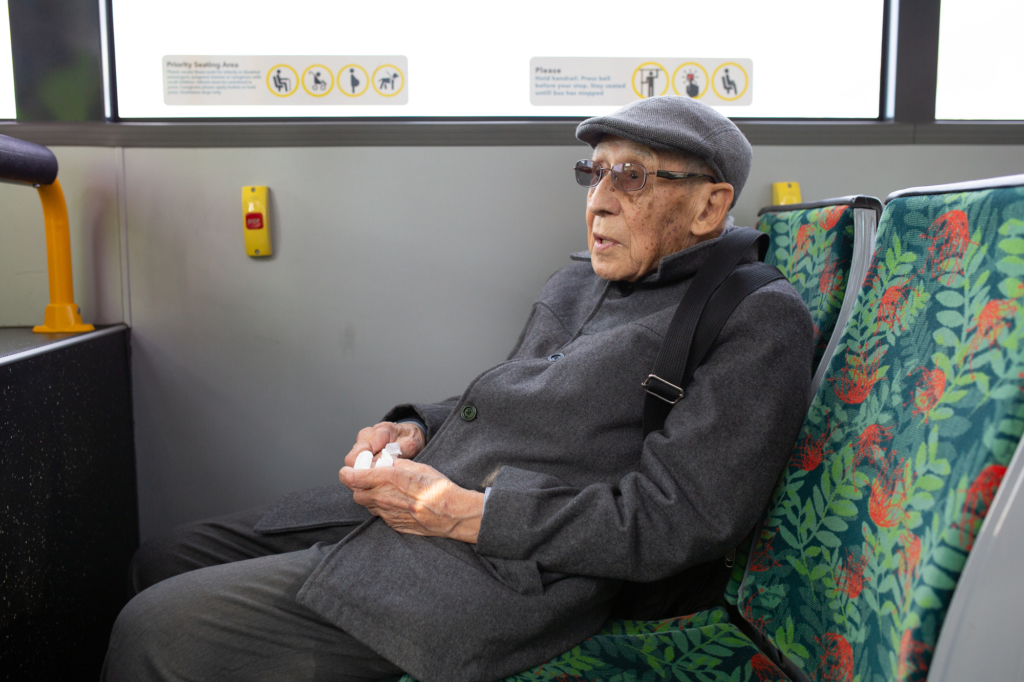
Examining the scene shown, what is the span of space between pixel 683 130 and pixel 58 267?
1502mm

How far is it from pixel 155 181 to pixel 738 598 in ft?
5.64

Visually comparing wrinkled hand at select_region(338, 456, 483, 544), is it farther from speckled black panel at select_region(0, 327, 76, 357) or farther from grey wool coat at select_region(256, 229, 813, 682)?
speckled black panel at select_region(0, 327, 76, 357)

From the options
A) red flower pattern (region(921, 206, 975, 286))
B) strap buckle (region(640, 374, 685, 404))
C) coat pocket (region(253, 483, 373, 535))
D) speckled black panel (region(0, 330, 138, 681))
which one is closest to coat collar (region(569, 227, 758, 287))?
strap buckle (region(640, 374, 685, 404))

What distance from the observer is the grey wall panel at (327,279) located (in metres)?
1.73

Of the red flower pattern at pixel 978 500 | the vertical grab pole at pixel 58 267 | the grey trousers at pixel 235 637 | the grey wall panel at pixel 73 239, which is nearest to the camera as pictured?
the red flower pattern at pixel 978 500

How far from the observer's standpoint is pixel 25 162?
4.50 ft

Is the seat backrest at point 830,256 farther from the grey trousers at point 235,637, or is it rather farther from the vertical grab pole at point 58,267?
the vertical grab pole at point 58,267

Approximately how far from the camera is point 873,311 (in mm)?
964

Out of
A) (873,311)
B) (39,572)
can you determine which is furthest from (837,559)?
(39,572)

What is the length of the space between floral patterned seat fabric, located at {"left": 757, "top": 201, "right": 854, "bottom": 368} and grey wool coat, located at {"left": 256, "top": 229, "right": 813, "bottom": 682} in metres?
0.14

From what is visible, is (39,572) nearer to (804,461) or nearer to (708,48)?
(804,461)

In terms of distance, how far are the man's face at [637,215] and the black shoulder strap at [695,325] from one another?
12 centimetres

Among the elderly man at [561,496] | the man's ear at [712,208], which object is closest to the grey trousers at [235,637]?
the elderly man at [561,496]

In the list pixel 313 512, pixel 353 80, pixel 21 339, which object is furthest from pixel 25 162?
pixel 313 512
